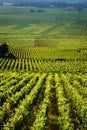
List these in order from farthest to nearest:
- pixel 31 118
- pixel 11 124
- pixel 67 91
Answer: pixel 67 91
pixel 31 118
pixel 11 124

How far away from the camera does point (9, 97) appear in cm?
4319

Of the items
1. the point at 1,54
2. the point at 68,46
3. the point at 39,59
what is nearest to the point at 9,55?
the point at 1,54

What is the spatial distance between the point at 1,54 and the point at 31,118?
89.0m

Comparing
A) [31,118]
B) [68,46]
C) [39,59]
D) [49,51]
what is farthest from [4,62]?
[31,118]

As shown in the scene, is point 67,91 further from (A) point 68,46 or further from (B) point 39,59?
(A) point 68,46

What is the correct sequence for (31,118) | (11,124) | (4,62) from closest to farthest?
(11,124), (31,118), (4,62)

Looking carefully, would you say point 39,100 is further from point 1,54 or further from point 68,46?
point 68,46

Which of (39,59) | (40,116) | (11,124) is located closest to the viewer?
(11,124)

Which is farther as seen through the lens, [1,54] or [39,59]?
[1,54]

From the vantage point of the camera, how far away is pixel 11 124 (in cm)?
3133

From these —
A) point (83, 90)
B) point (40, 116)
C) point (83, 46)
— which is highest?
point (40, 116)

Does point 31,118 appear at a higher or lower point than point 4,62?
higher

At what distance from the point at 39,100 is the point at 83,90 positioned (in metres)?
8.56

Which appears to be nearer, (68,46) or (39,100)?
(39,100)
